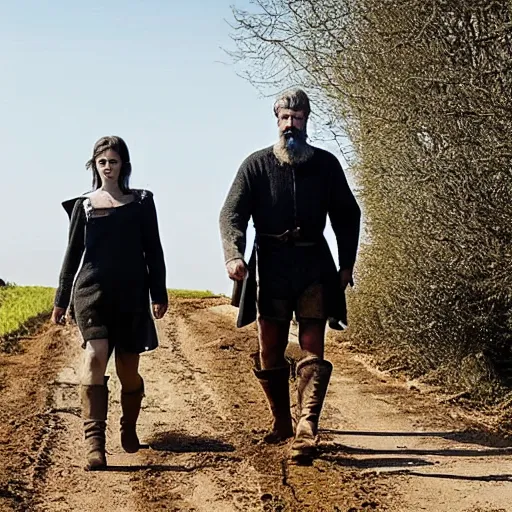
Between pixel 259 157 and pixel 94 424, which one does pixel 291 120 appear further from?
pixel 94 424

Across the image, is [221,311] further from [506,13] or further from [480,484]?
[480,484]

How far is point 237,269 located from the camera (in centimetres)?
626

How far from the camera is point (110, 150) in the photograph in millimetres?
6246

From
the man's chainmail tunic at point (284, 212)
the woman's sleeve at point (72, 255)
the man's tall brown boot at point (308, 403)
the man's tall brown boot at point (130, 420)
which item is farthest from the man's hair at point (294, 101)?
the man's tall brown boot at point (130, 420)

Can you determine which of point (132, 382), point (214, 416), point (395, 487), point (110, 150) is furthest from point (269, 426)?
point (110, 150)

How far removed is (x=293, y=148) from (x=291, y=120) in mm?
178

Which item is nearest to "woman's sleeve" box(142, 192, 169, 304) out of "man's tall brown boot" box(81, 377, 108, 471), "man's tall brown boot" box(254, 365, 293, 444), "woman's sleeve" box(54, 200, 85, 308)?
"woman's sleeve" box(54, 200, 85, 308)

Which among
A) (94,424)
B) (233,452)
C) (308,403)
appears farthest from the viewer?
(233,452)

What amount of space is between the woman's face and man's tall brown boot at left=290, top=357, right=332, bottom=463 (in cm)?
163

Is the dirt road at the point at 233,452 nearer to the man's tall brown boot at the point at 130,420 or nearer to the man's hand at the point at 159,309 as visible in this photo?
the man's tall brown boot at the point at 130,420

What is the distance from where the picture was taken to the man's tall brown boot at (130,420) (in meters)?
6.45

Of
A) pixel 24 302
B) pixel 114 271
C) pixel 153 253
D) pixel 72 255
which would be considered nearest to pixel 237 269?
pixel 153 253

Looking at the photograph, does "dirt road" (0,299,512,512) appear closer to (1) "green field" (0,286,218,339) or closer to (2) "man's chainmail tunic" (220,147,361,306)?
(2) "man's chainmail tunic" (220,147,361,306)

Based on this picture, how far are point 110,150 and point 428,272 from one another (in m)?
3.58
